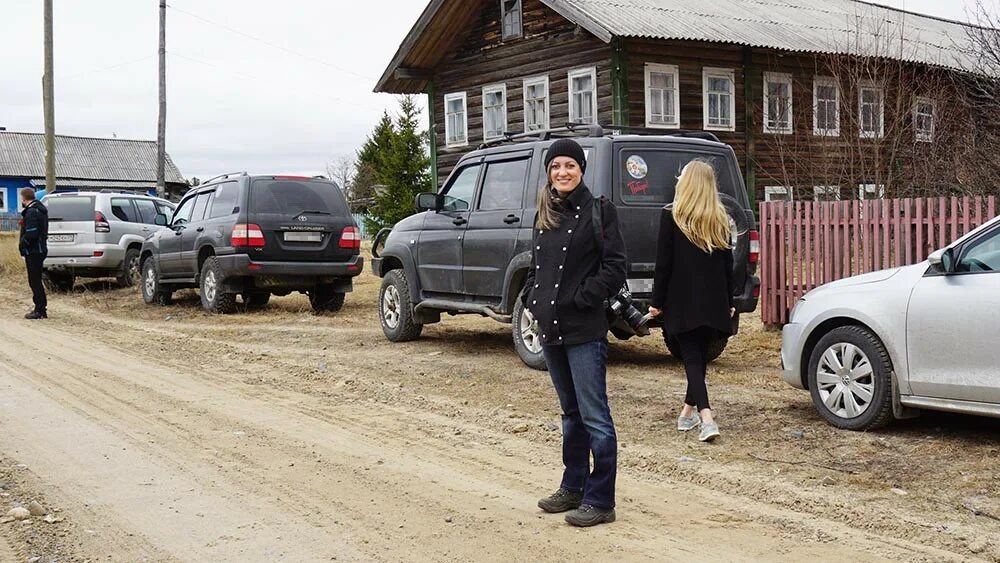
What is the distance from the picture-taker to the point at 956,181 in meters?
16.4

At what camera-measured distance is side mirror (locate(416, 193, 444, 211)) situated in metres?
11.4

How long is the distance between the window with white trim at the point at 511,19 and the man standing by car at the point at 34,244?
13839 millimetres

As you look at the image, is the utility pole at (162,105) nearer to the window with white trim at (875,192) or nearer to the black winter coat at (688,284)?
the window with white trim at (875,192)

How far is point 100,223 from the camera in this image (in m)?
20.9

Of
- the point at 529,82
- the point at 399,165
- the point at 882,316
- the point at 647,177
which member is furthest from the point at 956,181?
the point at 399,165

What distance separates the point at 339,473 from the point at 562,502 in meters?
1.53

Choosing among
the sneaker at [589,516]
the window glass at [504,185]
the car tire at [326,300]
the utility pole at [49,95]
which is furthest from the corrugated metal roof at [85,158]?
the sneaker at [589,516]

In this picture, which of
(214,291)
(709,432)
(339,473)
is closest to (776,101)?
(214,291)

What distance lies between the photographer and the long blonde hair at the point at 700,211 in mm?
6980

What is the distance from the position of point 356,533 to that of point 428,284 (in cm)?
675

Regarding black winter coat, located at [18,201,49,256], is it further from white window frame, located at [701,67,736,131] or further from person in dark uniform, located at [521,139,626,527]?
white window frame, located at [701,67,736,131]

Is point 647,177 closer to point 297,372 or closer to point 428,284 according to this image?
point 428,284

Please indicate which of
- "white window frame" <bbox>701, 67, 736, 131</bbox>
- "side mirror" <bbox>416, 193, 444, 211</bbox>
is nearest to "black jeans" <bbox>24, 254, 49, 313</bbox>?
"side mirror" <bbox>416, 193, 444, 211</bbox>

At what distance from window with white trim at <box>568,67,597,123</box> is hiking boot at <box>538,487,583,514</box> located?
2011 cm
